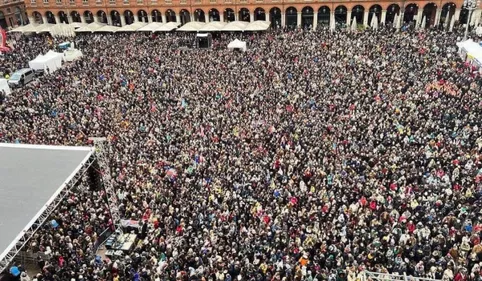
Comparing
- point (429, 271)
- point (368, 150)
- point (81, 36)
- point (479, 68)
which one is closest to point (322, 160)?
point (368, 150)

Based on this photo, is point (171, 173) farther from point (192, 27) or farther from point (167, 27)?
point (167, 27)

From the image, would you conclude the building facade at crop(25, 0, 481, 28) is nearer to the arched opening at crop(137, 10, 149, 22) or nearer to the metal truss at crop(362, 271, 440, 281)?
the arched opening at crop(137, 10, 149, 22)

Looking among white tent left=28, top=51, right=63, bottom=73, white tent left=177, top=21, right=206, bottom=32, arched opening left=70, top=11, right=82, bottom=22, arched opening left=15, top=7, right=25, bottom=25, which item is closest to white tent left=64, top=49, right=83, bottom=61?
→ white tent left=28, top=51, right=63, bottom=73

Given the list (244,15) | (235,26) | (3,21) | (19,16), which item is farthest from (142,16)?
(3,21)

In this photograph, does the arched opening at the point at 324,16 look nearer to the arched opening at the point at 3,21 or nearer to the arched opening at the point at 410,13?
the arched opening at the point at 410,13

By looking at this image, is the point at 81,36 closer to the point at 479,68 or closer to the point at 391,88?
the point at 391,88
